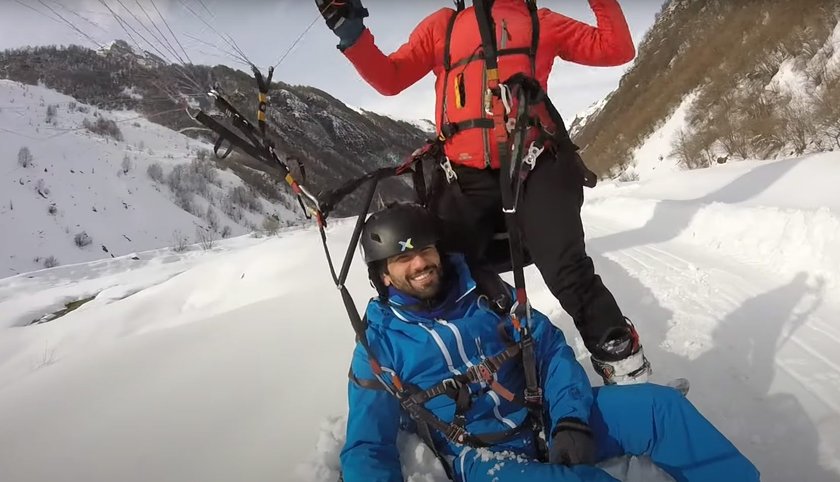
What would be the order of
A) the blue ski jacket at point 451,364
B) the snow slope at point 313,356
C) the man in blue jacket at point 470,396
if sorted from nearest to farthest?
1. the man in blue jacket at point 470,396
2. the blue ski jacket at point 451,364
3. the snow slope at point 313,356

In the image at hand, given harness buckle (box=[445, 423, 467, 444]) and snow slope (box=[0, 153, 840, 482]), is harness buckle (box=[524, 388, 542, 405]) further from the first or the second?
snow slope (box=[0, 153, 840, 482])

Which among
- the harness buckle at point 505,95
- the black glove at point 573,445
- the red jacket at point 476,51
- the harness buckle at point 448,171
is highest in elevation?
the red jacket at point 476,51

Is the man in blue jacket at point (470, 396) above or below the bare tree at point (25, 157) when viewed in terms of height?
→ below

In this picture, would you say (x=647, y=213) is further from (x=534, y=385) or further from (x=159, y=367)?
(x=159, y=367)

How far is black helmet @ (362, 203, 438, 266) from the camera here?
209 cm

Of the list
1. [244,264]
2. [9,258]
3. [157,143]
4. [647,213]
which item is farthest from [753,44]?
[157,143]

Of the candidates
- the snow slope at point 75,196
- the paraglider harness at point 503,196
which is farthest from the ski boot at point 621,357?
the snow slope at point 75,196

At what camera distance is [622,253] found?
5.45 metres

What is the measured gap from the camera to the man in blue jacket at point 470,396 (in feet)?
5.45

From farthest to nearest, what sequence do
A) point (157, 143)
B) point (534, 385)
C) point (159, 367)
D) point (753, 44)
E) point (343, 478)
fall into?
point (157, 143) < point (753, 44) < point (159, 367) < point (534, 385) < point (343, 478)

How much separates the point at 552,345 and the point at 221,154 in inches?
63.8

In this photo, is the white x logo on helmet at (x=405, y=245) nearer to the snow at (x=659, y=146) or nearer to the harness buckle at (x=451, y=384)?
the harness buckle at (x=451, y=384)

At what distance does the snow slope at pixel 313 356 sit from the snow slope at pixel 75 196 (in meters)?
16.0

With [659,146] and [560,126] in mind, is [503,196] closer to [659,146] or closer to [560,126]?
[560,126]
